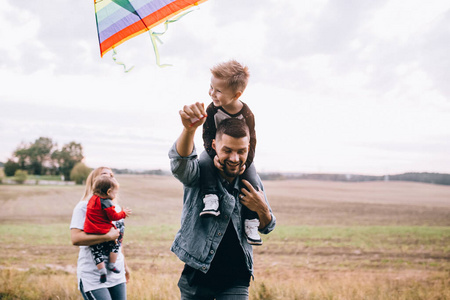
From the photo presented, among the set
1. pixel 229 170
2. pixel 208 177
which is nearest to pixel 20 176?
pixel 208 177

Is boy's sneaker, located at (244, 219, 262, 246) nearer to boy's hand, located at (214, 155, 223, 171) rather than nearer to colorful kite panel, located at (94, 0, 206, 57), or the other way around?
boy's hand, located at (214, 155, 223, 171)

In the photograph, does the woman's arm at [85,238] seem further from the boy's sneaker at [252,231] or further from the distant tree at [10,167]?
the distant tree at [10,167]

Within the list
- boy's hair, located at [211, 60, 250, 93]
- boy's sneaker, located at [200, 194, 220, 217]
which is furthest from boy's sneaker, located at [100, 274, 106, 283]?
boy's hair, located at [211, 60, 250, 93]

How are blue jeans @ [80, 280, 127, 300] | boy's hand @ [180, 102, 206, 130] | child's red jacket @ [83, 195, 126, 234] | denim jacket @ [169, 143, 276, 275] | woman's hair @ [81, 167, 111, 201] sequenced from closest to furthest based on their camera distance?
1. boy's hand @ [180, 102, 206, 130]
2. denim jacket @ [169, 143, 276, 275]
3. blue jeans @ [80, 280, 127, 300]
4. child's red jacket @ [83, 195, 126, 234]
5. woman's hair @ [81, 167, 111, 201]

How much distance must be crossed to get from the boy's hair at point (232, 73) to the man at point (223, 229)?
0.20m

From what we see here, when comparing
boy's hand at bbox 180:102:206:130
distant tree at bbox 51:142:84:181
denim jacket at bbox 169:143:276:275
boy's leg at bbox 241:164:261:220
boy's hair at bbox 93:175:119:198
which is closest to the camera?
boy's hand at bbox 180:102:206:130

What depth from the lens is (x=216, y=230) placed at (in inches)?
83.4

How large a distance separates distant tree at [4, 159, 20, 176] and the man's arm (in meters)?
79.6

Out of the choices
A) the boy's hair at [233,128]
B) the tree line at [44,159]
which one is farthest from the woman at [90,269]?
the tree line at [44,159]

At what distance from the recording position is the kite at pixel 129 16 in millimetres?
2020

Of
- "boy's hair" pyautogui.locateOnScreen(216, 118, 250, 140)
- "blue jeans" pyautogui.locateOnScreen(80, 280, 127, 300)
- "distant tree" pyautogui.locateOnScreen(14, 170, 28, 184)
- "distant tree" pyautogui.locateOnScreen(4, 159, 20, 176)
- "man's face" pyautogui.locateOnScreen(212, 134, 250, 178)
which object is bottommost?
"distant tree" pyautogui.locateOnScreen(14, 170, 28, 184)

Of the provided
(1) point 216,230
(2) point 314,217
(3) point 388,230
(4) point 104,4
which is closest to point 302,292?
(1) point 216,230

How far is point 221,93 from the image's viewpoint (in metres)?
2.02

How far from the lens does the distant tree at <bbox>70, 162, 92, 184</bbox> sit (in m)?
67.7
